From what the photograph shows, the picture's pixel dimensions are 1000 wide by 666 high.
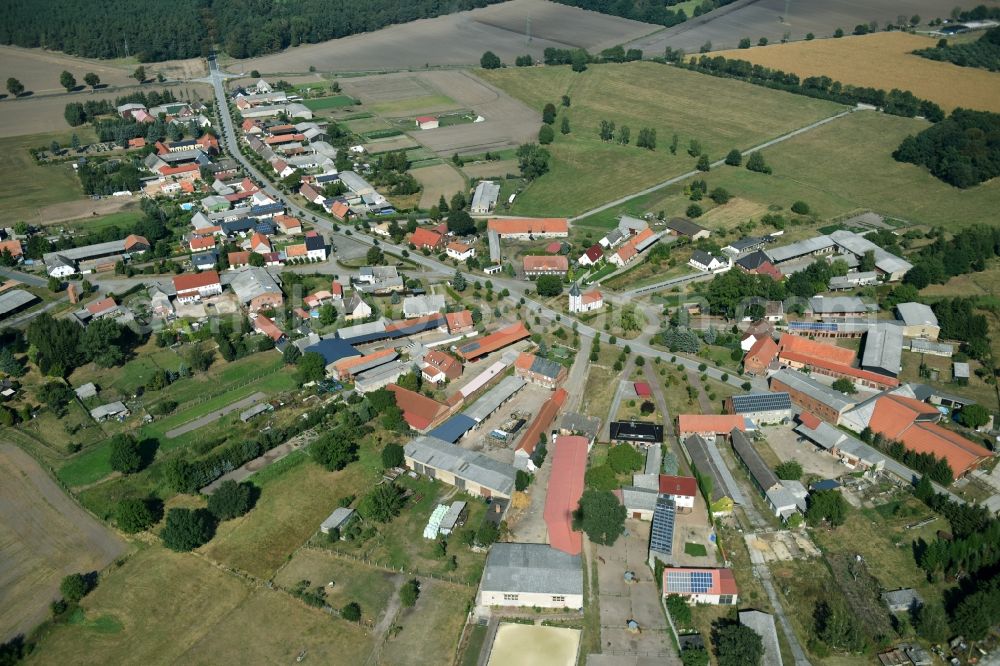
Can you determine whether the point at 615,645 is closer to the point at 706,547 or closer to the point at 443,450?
the point at 706,547

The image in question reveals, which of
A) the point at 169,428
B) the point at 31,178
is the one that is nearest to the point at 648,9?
the point at 31,178

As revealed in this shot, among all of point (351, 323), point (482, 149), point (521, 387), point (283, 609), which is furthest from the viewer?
point (482, 149)

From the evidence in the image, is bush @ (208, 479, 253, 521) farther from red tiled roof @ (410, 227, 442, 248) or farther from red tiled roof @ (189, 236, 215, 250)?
red tiled roof @ (189, 236, 215, 250)

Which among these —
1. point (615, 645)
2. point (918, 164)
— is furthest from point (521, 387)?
point (918, 164)

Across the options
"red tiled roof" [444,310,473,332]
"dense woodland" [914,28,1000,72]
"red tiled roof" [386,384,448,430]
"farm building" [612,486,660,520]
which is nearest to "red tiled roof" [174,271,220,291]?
"red tiled roof" [444,310,473,332]

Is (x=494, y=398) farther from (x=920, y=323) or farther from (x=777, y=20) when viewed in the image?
(x=777, y=20)

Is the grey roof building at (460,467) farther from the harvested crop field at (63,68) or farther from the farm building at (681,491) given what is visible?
the harvested crop field at (63,68)

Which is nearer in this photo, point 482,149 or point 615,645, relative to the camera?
point 615,645
